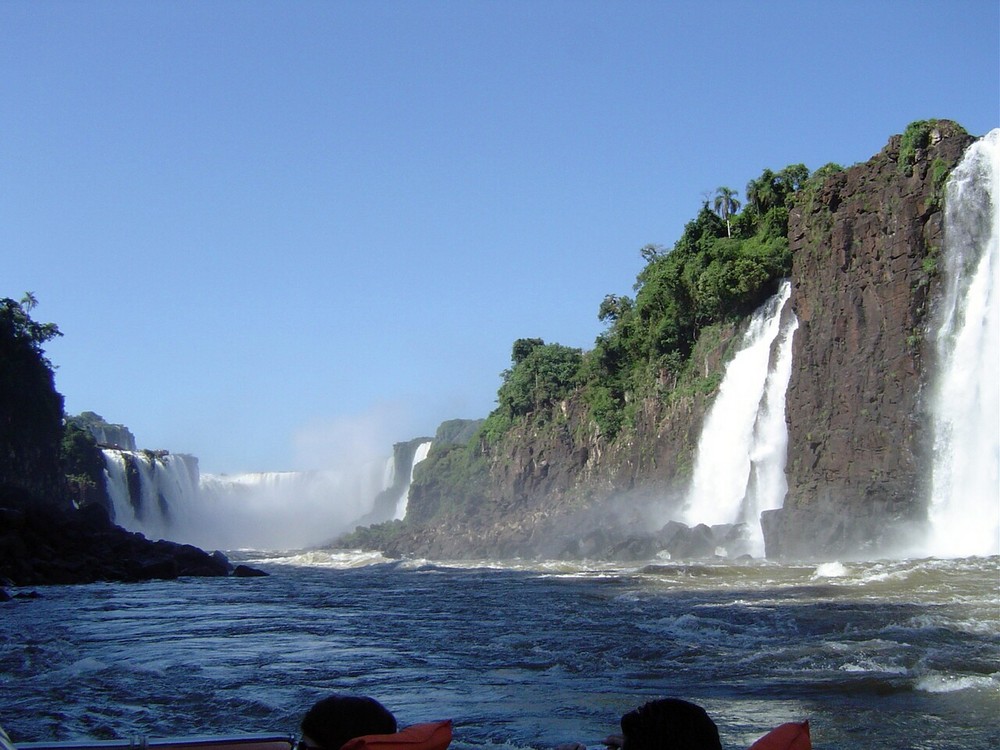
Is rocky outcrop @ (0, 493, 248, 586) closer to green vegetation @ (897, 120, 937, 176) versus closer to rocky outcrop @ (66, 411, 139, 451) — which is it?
green vegetation @ (897, 120, 937, 176)

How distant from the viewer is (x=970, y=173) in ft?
94.2

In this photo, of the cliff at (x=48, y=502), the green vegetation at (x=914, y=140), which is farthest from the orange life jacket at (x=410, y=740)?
the green vegetation at (x=914, y=140)

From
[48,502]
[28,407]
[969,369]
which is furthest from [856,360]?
[28,407]

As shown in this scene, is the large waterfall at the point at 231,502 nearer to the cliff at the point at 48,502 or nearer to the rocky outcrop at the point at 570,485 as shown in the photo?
the cliff at the point at 48,502

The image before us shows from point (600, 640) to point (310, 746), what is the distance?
394 inches

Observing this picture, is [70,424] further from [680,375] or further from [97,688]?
[97,688]

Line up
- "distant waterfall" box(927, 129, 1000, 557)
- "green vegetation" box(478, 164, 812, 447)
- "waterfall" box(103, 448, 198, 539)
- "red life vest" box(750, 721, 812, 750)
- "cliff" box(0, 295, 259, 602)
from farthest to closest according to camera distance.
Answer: "waterfall" box(103, 448, 198, 539) → "green vegetation" box(478, 164, 812, 447) → "cliff" box(0, 295, 259, 602) → "distant waterfall" box(927, 129, 1000, 557) → "red life vest" box(750, 721, 812, 750)

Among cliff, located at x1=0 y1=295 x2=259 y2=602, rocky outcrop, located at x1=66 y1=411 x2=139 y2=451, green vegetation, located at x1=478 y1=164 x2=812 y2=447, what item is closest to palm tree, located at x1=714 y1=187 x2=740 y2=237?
green vegetation, located at x1=478 y1=164 x2=812 y2=447

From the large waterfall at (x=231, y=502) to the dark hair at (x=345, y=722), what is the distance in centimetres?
7282

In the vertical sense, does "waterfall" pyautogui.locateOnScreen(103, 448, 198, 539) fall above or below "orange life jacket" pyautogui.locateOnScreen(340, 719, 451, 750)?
above

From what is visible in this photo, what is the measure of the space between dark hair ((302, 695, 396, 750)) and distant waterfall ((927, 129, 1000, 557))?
26.0 m

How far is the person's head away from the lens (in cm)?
322

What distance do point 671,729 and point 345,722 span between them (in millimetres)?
1205

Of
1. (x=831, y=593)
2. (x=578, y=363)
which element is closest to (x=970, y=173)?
(x=831, y=593)
